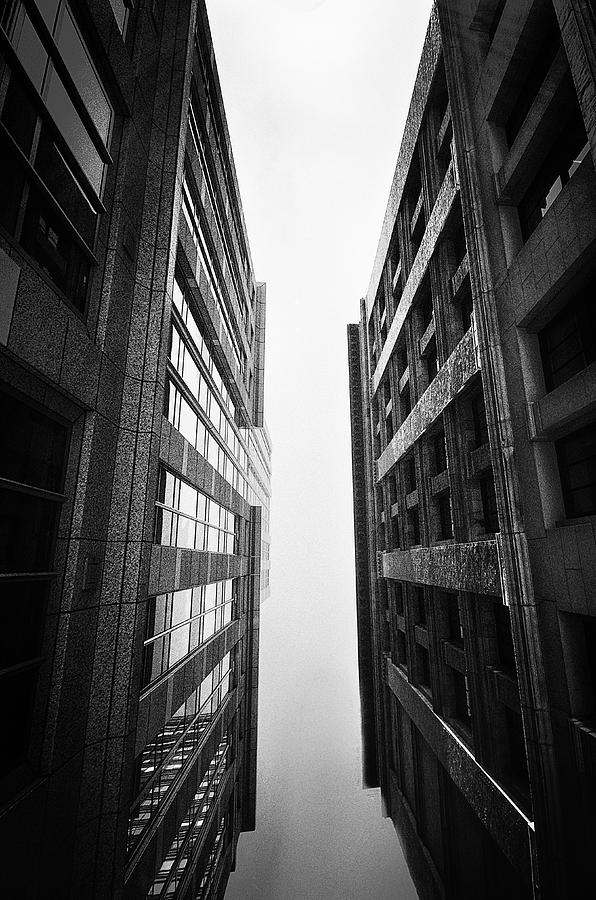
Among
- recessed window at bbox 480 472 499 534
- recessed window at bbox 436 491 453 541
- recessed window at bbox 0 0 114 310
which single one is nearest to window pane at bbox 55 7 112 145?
recessed window at bbox 0 0 114 310

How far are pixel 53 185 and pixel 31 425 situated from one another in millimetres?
4935

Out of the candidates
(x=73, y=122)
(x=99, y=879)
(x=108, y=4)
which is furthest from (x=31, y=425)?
(x=108, y=4)

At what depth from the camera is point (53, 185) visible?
363 inches

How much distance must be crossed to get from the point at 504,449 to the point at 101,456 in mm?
12145

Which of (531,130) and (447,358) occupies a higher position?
(531,130)

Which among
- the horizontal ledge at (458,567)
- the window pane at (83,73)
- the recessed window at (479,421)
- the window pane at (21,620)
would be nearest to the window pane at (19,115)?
the window pane at (83,73)

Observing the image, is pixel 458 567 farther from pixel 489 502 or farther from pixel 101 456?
pixel 101 456

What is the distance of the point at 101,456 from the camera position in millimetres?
10992

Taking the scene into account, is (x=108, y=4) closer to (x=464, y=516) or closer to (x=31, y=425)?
(x=31, y=425)

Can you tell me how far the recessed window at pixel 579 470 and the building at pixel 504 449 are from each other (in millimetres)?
56

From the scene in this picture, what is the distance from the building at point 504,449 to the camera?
12.0 m

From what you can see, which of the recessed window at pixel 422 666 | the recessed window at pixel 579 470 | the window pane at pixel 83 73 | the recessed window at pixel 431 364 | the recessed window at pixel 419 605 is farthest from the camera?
the recessed window at pixel 419 605

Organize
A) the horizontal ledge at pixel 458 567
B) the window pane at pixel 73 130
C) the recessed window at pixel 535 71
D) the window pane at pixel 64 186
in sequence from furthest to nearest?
the horizontal ledge at pixel 458 567, the recessed window at pixel 535 71, the window pane at pixel 73 130, the window pane at pixel 64 186

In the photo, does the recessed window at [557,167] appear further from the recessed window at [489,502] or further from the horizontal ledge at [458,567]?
the horizontal ledge at [458,567]
